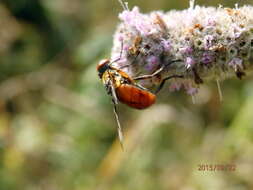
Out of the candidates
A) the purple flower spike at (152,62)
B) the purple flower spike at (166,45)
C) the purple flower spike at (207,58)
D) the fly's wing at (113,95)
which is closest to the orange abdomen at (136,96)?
the fly's wing at (113,95)

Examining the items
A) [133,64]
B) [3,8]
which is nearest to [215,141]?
[133,64]

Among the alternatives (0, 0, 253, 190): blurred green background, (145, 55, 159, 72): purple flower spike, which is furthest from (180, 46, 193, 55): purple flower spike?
(0, 0, 253, 190): blurred green background

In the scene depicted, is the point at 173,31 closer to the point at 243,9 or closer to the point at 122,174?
the point at 243,9

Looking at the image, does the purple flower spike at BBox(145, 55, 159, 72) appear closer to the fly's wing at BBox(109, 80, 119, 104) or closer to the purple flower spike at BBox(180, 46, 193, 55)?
the purple flower spike at BBox(180, 46, 193, 55)

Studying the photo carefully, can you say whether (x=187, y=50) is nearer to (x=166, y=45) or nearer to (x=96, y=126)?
(x=166, y=45)

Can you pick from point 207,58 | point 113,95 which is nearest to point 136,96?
point 113,95
